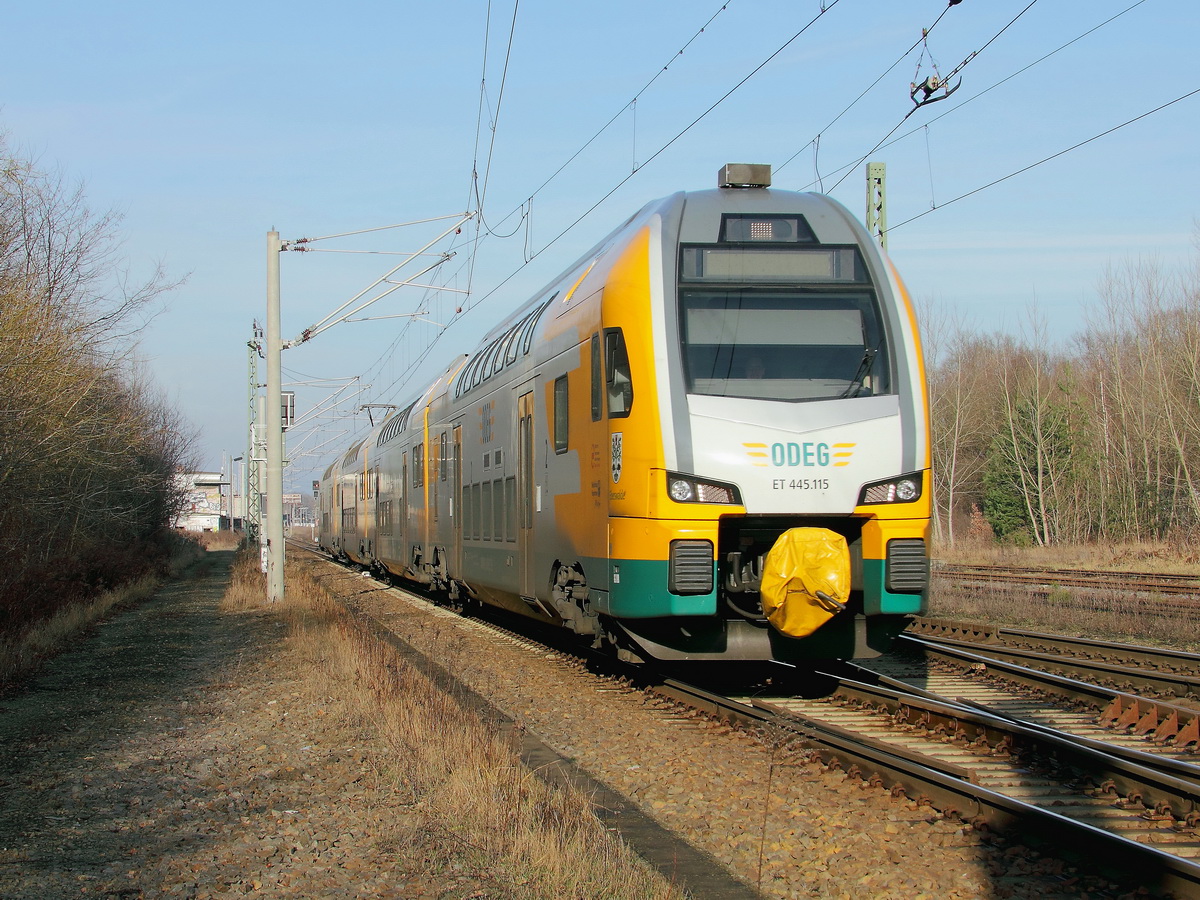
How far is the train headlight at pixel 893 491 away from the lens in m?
7.87

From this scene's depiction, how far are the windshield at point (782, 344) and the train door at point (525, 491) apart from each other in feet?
11.7

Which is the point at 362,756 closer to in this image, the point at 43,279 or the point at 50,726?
the point at 50,726

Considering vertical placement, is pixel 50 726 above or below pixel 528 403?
below

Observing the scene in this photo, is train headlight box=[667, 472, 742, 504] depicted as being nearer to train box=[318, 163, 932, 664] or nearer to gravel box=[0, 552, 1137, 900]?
train box=[318, 163, 932, 664]

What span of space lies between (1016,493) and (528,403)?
39.2 m

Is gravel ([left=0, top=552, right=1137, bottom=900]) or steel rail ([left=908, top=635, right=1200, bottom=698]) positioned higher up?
steel rail ([left=908, top=635, right=1200, bottom=698])

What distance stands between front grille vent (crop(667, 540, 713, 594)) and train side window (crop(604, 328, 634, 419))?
1.13 meters

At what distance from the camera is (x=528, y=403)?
37.8ft

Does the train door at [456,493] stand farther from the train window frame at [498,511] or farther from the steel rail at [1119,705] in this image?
the steel rail at [1119,705]

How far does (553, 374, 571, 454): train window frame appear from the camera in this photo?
387 inches

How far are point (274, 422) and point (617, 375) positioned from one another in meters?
13.9

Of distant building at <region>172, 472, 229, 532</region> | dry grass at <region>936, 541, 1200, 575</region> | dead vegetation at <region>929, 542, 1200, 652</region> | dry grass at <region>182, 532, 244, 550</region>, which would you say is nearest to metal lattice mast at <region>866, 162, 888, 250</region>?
dead vegetation at <region>929, 542, 1200, 652</region>

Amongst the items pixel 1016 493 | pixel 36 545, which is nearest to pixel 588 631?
pixel 36 545

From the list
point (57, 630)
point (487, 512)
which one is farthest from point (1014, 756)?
point (57, 630)
